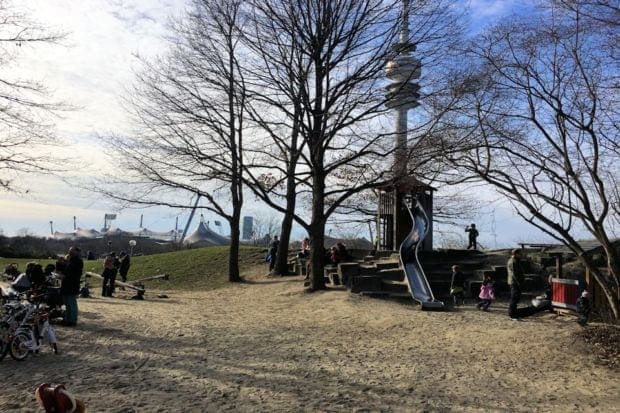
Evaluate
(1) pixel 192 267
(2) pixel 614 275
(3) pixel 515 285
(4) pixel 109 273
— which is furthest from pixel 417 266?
(1) pixel 192 267

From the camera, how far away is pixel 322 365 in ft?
26.5

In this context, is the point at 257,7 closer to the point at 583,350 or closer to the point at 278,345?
the point at 278,345

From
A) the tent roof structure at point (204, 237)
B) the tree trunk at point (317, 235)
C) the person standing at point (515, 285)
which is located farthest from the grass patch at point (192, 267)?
the tent roof structure at point (204, 237)

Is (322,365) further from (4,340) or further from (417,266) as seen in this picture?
(417,266)

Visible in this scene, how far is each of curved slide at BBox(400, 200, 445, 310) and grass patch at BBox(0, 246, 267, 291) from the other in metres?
8.90

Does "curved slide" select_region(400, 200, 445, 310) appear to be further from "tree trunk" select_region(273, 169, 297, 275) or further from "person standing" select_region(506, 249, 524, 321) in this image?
"tree trunk" select_region(273, 169, 297, 275)

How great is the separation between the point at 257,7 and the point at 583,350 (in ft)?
40.3

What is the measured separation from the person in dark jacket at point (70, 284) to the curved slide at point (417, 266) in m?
8.13

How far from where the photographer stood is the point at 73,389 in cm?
661

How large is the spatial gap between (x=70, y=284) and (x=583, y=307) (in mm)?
10478

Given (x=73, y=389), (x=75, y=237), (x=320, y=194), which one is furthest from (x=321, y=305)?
(x=75, y=237)

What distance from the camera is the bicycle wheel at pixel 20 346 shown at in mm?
7902

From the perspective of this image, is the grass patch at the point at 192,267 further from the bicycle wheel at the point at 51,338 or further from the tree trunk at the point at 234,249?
the bicycle wheel at the point at 51,338

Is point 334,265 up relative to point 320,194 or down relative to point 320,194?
down
